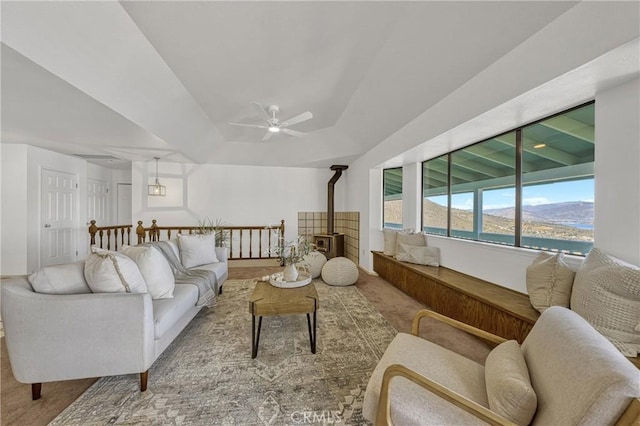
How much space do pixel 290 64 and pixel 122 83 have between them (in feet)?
5.68

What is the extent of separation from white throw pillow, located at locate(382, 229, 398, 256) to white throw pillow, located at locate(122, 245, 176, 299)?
3440 mm

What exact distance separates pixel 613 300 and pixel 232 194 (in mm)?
6059

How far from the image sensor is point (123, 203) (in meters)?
6.57

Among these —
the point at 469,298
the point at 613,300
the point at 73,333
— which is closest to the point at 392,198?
the point at 469,298

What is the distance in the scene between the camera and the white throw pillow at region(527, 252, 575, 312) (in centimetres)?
185

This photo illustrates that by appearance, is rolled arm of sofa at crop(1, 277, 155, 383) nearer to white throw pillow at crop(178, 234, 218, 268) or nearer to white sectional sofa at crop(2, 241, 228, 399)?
white sectional sofa at crop(2, 241, 228, 399)

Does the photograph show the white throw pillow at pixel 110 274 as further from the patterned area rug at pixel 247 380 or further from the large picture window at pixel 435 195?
the large picture window at pixel 435 195

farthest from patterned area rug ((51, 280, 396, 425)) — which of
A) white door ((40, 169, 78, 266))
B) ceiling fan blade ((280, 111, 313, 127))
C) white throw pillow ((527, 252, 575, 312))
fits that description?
white door ((40, 169, 78, 266))

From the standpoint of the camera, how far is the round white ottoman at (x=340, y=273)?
389 cm

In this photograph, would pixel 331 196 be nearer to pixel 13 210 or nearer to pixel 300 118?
pixel 300 118

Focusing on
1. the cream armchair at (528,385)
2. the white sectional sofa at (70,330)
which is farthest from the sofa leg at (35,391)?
the cream armchair at (528,385)

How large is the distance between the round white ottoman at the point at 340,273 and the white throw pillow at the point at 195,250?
5.99 ft

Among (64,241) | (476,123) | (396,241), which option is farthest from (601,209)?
(64,241)

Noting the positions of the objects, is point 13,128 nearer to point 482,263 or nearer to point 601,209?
point 482,263
